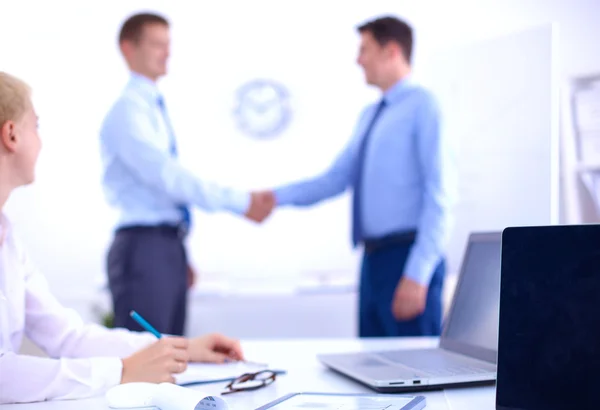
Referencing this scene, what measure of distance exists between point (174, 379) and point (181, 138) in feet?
9.20

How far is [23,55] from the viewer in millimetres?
3615

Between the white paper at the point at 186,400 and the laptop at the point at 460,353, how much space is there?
265mm

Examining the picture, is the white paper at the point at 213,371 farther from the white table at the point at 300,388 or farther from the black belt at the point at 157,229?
the black belt at the point at 157,229

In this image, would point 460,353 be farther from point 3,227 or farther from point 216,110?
point 216,110

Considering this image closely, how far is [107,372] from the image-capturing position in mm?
1092

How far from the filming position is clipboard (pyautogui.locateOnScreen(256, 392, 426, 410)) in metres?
0.91

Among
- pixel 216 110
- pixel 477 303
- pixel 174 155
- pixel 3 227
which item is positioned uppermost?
pixel 216 110

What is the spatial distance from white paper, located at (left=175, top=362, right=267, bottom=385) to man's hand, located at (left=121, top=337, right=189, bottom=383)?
0.05 m

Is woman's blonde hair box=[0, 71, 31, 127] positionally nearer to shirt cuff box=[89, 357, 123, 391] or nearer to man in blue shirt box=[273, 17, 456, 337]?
shirt cuff box=[89, 357, 123, 391]

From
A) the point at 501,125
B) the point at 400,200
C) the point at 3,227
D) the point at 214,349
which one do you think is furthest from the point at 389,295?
the point at 3,227

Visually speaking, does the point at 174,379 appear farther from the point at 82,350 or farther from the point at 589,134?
the point at 589,134

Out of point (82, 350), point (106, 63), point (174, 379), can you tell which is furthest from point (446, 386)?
point (106, 63)

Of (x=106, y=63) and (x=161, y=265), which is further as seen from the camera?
(x=106, y=63)

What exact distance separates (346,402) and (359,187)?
5.76 ft
